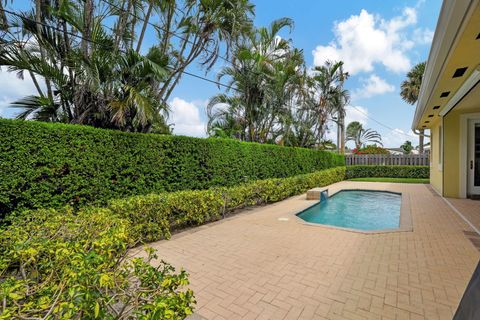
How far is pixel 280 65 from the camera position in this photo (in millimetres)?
11875

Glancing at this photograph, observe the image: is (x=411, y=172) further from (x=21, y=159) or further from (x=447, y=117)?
(x=21, y=159)

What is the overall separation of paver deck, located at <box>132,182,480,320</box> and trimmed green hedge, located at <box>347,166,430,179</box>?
50.4 ft

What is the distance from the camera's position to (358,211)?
984 centimetres

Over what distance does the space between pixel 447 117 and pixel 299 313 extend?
10300mm

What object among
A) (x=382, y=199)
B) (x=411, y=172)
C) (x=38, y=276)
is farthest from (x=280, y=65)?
(x=411, y=172)

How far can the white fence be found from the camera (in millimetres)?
20031

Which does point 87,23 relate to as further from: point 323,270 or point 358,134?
point 358,134

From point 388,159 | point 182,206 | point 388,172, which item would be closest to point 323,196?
point 182,206

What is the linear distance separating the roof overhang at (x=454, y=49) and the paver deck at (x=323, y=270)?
3310 mm

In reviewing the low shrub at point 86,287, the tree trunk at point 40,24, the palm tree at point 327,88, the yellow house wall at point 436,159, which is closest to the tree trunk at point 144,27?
the tree trunk at point 40,24

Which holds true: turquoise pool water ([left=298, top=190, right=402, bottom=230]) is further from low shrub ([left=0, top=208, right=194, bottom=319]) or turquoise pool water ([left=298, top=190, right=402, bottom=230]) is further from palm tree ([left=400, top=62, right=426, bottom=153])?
palm tree ([left=400, top=62, right=426, bottom=153])

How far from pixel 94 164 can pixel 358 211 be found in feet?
30.7

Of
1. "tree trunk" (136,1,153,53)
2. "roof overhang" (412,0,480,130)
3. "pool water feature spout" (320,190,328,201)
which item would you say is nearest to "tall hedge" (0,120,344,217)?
"tree trunk" (136,1,153,53)

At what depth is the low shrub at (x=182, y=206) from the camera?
16.3 feet
